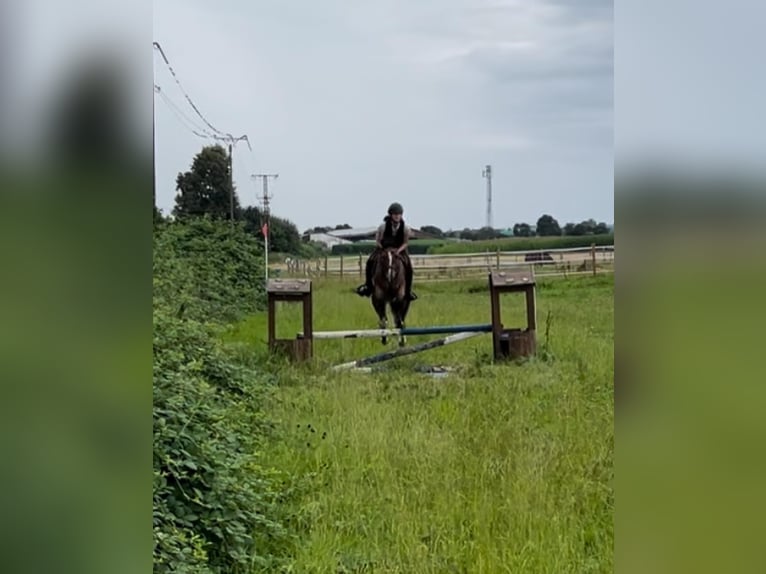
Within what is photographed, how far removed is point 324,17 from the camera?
1.21 m

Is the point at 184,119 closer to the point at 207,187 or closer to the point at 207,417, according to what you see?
the point at 207,187

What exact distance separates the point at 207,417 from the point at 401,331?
482mm

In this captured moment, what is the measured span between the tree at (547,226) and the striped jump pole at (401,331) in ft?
0.81

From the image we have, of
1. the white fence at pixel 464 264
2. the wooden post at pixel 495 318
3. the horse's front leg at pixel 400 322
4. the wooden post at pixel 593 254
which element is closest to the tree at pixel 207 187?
the white fence at pixel 464 264

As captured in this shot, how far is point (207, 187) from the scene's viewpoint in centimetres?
130

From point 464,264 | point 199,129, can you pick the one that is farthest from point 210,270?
point 464,264

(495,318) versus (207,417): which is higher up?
(495,318)
